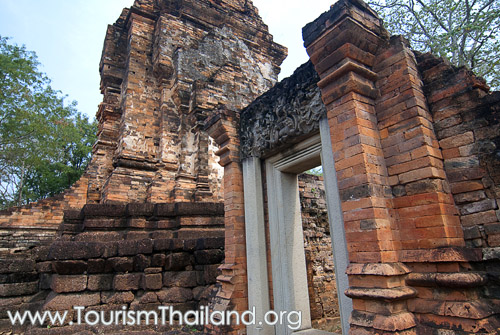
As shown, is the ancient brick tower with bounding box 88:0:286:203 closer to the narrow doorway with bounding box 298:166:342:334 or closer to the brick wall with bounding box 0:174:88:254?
the narrow doorway with bounding box 298:166:342:334

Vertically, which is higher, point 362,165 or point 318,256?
point 362,165

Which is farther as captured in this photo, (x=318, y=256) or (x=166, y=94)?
(x=166, y=94)

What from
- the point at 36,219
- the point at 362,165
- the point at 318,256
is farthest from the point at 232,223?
the point at 36,219

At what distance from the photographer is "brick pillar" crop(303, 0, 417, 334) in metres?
2.58

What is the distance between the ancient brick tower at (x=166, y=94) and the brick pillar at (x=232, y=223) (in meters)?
3.68

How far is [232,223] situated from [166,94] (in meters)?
6.72

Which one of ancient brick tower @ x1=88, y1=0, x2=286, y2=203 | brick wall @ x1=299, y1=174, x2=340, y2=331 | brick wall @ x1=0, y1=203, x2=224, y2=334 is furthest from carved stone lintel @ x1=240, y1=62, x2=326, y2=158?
ancient brick tower @ x1=88, y1=0, x2=286, y2=203

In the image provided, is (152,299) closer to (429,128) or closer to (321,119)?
(321,119)

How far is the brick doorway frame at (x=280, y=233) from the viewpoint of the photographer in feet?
13.8

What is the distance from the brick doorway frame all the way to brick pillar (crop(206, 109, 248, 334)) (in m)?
0.15

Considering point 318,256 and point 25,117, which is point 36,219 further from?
point 318,256

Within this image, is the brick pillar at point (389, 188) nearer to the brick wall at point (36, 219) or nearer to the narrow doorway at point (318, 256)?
the narrow doorway at point (318, 256)

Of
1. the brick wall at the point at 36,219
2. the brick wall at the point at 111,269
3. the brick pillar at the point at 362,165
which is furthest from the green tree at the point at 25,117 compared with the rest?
the brick pillar at the point at 362,165

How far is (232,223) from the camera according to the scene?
4.86 metres
